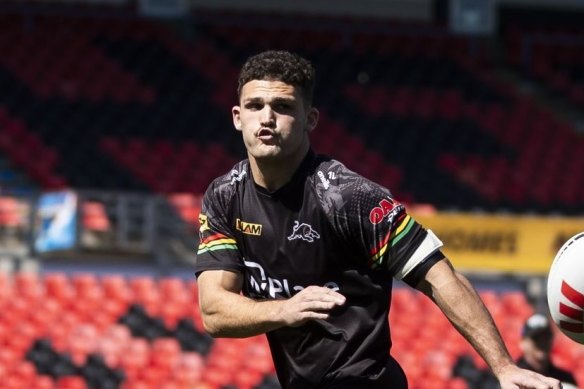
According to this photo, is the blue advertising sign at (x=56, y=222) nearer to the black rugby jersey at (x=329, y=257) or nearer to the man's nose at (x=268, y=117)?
the black rugby jersey at (x=329, y=257)

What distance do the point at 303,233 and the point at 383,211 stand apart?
337mm

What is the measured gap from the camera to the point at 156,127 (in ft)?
67.9

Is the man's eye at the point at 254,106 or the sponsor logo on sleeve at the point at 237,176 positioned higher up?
the man's eye at the point at 254,106

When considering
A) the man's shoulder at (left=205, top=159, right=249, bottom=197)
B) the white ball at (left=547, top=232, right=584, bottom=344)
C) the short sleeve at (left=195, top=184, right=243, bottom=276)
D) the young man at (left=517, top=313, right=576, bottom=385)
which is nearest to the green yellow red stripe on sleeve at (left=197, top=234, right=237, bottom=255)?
the short sleeve at (left=195, top=184, right=243, bottom=276)

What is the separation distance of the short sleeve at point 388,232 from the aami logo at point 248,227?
388mm

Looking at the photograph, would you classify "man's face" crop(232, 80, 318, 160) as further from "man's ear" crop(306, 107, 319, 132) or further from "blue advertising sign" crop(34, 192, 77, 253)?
"blue advertising sign" crop(34, 192, 77, 253)

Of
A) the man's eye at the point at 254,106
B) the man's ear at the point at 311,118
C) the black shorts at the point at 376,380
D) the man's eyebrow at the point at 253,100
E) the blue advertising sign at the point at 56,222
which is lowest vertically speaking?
the blue advertising sign at the point at 56,222

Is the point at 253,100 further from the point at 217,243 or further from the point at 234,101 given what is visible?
the point at 234,101

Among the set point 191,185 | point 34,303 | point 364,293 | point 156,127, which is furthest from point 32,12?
point 364,293

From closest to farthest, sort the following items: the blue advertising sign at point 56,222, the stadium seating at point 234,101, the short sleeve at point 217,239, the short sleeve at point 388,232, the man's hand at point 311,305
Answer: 1. the man's hand at point 311,305
2. the short sleeve at point 388,232
3. the short sleeve at point 217,239
4. the blue advertising sign at point 56,222
5. the stadium seating at point 234,101

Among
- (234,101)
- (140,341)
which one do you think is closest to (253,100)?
(140,341)

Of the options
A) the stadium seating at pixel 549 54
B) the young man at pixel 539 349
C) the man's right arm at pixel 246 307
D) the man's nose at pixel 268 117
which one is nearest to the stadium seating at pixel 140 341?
the young man at pixel 539 349

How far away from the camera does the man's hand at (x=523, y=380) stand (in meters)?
3.93

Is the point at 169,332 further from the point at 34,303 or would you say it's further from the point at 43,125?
the point at 43,125
